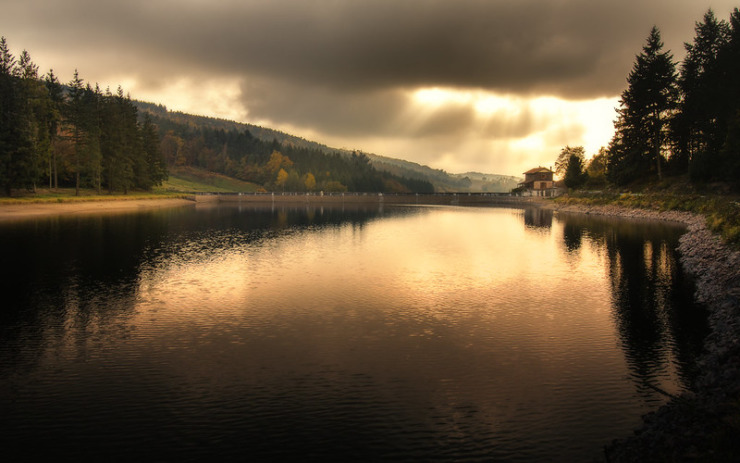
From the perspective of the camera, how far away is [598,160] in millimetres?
168500

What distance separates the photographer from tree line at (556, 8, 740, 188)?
71.8 metres

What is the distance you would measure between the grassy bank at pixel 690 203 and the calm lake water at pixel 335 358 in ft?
19.7

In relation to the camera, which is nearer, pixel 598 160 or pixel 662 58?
pixel 662 58

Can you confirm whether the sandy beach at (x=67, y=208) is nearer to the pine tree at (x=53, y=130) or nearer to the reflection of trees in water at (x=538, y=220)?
the pine tree at (x=53, y=130)

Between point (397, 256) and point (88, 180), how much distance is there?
107 metres

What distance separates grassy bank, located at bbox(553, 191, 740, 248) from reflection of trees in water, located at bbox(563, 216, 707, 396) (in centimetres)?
396

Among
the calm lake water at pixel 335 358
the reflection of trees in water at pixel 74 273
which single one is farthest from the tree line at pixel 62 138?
the calm lake water at pixel 335 358

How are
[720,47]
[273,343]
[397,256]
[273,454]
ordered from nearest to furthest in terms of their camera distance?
1. [273,454]
2. [273,343]
3. [397,256]
4. [720,47]

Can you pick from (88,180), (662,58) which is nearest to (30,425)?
(662,58)

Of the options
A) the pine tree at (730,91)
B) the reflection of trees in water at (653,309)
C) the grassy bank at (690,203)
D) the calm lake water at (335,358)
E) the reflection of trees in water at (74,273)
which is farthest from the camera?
the pine tree at (730,91)

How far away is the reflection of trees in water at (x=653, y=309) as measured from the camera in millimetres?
16516

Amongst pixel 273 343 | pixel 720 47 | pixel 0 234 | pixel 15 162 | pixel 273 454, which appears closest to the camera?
pixel 273 454

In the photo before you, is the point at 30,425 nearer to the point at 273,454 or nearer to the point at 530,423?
the point at 273,454

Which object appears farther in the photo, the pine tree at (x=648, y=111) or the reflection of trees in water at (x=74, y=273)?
the pine tree at (x=648, y=111)
